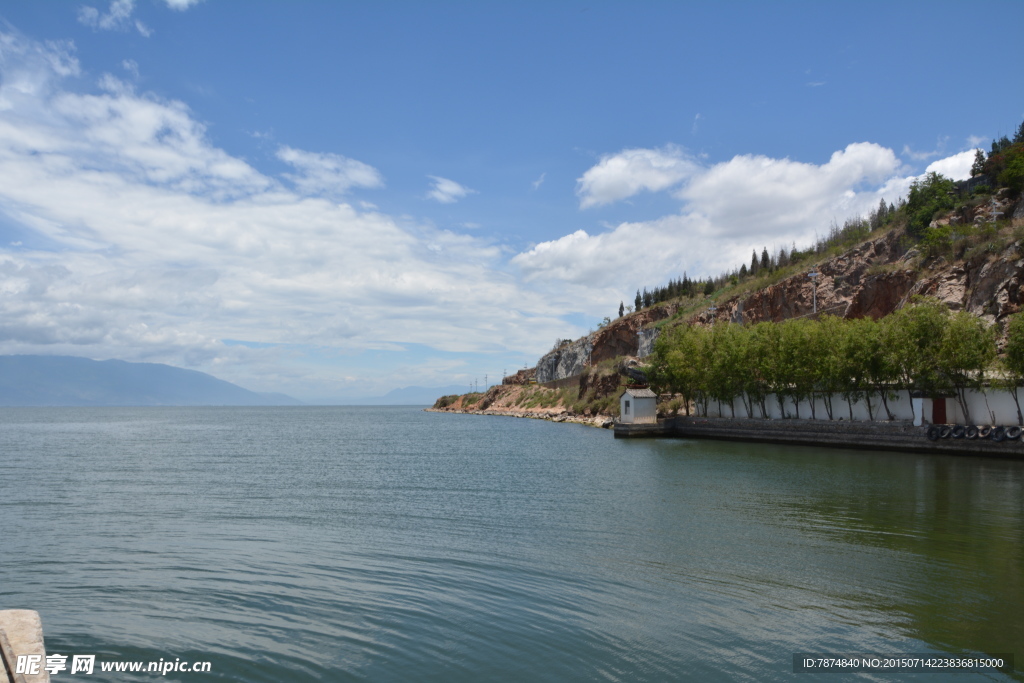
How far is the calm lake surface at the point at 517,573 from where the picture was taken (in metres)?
11.2

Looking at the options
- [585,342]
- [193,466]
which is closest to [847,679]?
[193,466]

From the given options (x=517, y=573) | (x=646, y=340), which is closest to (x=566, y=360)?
(x=646, y=340)

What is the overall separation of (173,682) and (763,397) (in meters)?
66.6


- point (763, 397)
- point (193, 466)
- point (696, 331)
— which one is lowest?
point (193, 466)

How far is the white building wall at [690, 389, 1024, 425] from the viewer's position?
44.0 m

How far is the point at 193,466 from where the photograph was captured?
41.9 meters

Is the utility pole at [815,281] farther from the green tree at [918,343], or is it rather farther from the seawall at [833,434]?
the green tree at [918,343]

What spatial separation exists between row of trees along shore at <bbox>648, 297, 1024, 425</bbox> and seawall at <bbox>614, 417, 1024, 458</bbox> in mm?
3176

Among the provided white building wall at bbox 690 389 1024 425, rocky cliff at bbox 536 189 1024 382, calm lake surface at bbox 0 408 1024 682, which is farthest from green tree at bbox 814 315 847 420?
calm lake surface at bbox 0 408 1024 682

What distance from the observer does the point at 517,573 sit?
52.1 ft

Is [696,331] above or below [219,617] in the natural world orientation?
above

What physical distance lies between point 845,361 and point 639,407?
2429cm

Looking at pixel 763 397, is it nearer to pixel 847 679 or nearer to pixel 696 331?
pixel 696 331

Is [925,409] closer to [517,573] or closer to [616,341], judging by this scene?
[517,573]
